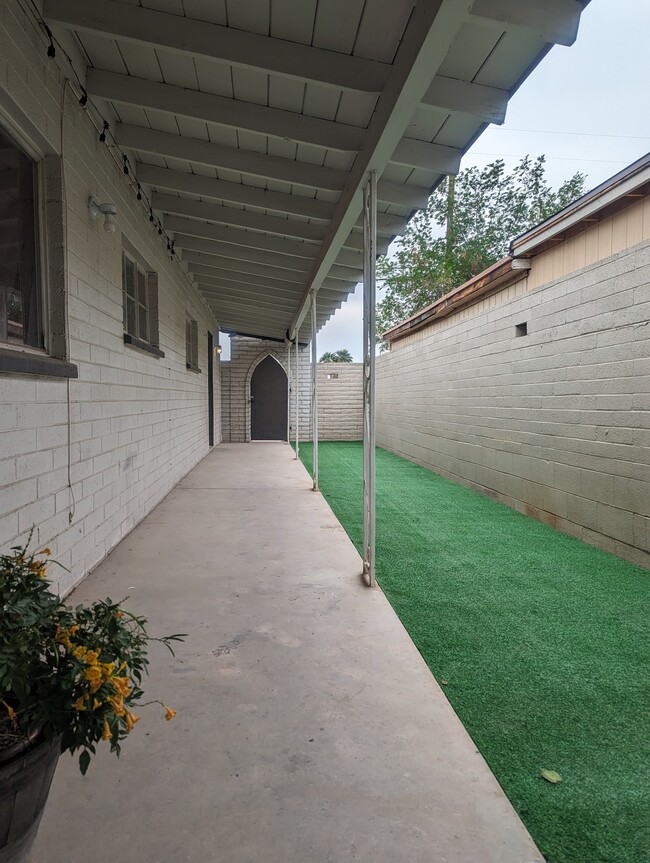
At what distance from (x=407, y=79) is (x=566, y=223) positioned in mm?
3018

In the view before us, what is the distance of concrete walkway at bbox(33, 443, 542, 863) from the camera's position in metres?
1.22

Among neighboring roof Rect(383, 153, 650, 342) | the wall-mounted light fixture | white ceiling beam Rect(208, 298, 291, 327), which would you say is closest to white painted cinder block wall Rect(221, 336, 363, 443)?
white ceiling beam Rect(208, 298, 291, 327)

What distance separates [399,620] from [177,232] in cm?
434

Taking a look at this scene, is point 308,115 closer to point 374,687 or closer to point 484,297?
point 374,687

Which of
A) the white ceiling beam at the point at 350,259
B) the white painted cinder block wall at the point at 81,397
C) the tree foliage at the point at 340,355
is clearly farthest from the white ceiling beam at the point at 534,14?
the tree foliage at the point at 340,355

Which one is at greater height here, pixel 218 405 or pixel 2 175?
pixel 2 175

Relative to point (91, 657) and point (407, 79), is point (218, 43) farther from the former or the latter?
point (91, 657)

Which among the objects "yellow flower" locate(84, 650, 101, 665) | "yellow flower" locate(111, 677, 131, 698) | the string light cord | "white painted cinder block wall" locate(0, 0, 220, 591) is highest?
the string light cord

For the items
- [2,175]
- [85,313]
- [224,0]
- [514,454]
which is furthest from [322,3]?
[514,454]

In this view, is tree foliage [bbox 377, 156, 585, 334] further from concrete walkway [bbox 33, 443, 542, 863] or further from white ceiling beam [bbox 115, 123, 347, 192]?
concrete walkway [bbox 33, 443, 542, 863]

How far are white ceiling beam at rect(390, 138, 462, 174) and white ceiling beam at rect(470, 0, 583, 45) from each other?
1171mm

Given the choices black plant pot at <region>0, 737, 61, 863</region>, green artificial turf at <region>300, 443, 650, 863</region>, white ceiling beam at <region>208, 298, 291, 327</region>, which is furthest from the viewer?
white ceiling beam at <region>208, 298, 291, 327</region>

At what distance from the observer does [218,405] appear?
465 inches

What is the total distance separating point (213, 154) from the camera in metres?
3.48
